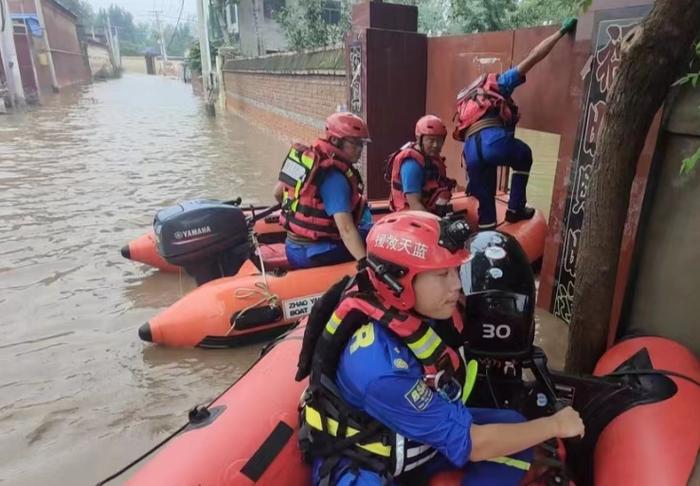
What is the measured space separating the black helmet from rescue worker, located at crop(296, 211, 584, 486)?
15.2 inches

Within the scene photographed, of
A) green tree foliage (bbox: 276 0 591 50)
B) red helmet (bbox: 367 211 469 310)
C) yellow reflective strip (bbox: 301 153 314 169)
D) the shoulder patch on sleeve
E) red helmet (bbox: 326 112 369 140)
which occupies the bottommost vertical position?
the shoulder patch on sleeve

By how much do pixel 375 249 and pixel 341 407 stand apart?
53 cm

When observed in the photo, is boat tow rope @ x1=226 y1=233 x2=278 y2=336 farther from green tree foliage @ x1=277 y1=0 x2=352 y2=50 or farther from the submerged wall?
green tree foliage @ x1=277 y1=0 x2=352 y2=50

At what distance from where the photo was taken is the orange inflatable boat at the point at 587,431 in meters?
1.81

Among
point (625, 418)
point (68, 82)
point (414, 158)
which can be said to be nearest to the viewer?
point (625, 418)

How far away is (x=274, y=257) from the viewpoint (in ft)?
14.4

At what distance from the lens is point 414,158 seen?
431 centimetres

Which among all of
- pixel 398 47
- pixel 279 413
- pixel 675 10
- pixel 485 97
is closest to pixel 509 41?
pixel 485 97

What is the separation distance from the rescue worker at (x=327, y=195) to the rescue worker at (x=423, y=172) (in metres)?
0.52

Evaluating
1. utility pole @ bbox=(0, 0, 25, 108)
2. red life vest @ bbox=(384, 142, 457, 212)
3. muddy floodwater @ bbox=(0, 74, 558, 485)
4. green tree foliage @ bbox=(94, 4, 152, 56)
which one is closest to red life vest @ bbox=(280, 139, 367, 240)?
red life vest @ bbox=(384, 142, 457, 212)

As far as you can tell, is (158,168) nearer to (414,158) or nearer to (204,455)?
(414,158)

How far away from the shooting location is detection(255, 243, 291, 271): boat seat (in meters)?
4.27

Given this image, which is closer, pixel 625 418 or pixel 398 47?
pixel 625 418

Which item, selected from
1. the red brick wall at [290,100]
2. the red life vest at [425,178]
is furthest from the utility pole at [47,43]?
the red life vest at [425,178]
